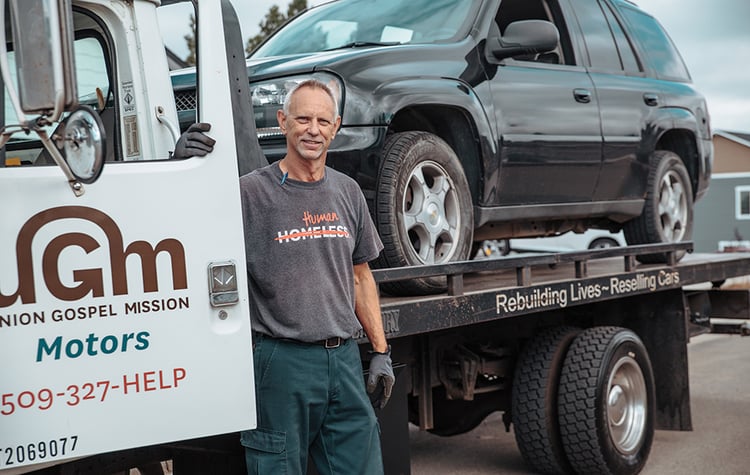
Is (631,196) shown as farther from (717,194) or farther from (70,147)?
(717,194)

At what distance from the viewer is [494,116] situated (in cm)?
531

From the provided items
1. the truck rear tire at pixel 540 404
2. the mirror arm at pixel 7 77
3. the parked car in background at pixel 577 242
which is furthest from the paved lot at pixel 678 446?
the parked car in background at pixel 577 242

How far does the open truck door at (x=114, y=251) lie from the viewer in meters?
2.67

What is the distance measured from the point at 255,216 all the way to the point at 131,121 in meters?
0.50

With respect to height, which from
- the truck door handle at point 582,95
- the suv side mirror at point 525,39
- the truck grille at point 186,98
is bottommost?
the truck grille at point 186,98

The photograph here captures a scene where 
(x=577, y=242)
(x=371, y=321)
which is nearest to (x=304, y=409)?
(x=371, y=321)

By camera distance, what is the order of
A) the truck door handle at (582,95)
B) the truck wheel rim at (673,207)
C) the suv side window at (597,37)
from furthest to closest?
the truck wheel rim at (673,207) → the suv side window at (597,37) → the truck door handle at (582,95)

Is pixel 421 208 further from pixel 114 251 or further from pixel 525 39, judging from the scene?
pixel 114 251

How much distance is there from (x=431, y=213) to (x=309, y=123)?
60.8 inches

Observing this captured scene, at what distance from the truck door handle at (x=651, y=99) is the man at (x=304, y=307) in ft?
12.3

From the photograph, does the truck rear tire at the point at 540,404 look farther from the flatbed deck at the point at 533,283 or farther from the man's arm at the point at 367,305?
the man's arm at the point at 367,305

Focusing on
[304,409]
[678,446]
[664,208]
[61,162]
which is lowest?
[678,446]

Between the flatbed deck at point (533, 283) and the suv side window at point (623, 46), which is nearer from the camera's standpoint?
the flatbed deck at point (533, 283)

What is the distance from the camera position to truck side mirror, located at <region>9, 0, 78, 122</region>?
2.37 metres
